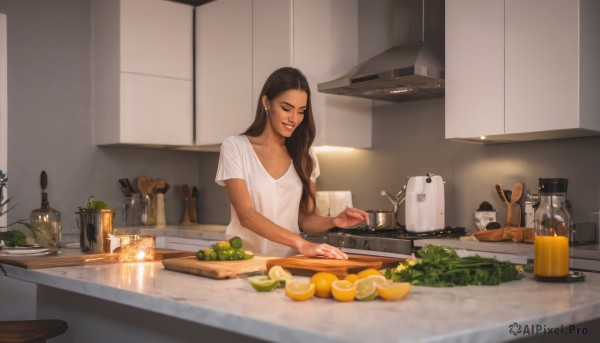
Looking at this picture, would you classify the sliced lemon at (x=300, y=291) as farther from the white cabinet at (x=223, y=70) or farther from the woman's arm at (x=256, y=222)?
the white cabinet at (x=223, y=70)

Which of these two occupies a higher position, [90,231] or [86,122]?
[86,122]

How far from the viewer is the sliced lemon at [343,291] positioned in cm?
147

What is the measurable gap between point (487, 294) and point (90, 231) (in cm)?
172

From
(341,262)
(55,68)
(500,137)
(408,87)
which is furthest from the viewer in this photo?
(55,68)

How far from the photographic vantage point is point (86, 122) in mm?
4773

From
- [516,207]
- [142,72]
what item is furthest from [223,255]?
[142,72]

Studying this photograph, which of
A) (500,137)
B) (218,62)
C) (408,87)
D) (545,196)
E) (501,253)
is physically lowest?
(501,253)

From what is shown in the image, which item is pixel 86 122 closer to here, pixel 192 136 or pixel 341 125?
pixel 192 136

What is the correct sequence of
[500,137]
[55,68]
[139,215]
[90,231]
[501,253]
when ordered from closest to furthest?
[90,231] < [501,253] < [500,137] < [55,68] < [139,215]

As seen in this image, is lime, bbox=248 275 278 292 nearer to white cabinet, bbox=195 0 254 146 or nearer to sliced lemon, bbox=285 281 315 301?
sliced lemon, bbox=285 281 315 301

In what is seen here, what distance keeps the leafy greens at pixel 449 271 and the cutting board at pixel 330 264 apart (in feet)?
0.44

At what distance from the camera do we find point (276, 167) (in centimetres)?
292

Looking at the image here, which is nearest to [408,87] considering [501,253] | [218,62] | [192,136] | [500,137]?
[500,137]

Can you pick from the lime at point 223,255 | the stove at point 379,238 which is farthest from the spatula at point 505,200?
A: the lime at point 223,255
